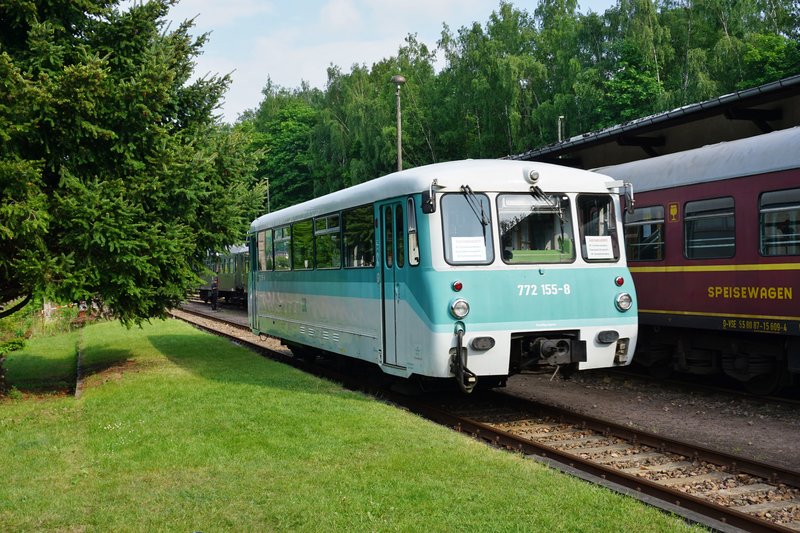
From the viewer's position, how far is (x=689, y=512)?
6352 mm

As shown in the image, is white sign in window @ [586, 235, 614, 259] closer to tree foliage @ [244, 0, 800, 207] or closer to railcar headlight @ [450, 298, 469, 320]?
railcar headlight @ [450, 298, 469, 320]

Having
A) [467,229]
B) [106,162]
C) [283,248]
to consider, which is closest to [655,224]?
[467,229]

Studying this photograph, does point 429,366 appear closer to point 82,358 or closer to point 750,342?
point 750,342

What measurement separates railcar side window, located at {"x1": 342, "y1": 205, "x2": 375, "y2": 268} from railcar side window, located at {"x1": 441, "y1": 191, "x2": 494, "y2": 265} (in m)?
1.73

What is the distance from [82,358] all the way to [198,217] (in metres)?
6.73

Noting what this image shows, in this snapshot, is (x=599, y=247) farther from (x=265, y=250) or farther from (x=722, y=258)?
(x=265, y=250)

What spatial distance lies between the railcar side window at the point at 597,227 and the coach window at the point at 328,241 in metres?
4.02

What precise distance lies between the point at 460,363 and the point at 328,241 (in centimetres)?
450

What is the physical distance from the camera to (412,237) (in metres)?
10.2

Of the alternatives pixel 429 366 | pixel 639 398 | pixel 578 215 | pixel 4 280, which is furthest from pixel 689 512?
pixel 4 280

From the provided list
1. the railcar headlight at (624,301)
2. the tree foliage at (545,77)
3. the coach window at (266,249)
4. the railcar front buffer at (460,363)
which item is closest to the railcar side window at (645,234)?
the railcar headlight at (624,301)

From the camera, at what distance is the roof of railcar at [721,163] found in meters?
10.8

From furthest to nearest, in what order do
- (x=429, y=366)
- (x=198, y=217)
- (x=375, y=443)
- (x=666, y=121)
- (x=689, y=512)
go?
(x=666, y=121) < (x=198, y=217) < (x=429, y=366) < (x=375, y=443) < (x=689, y=512)

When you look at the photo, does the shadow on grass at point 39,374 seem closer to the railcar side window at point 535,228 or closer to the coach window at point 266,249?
the coach window at point 266,249
